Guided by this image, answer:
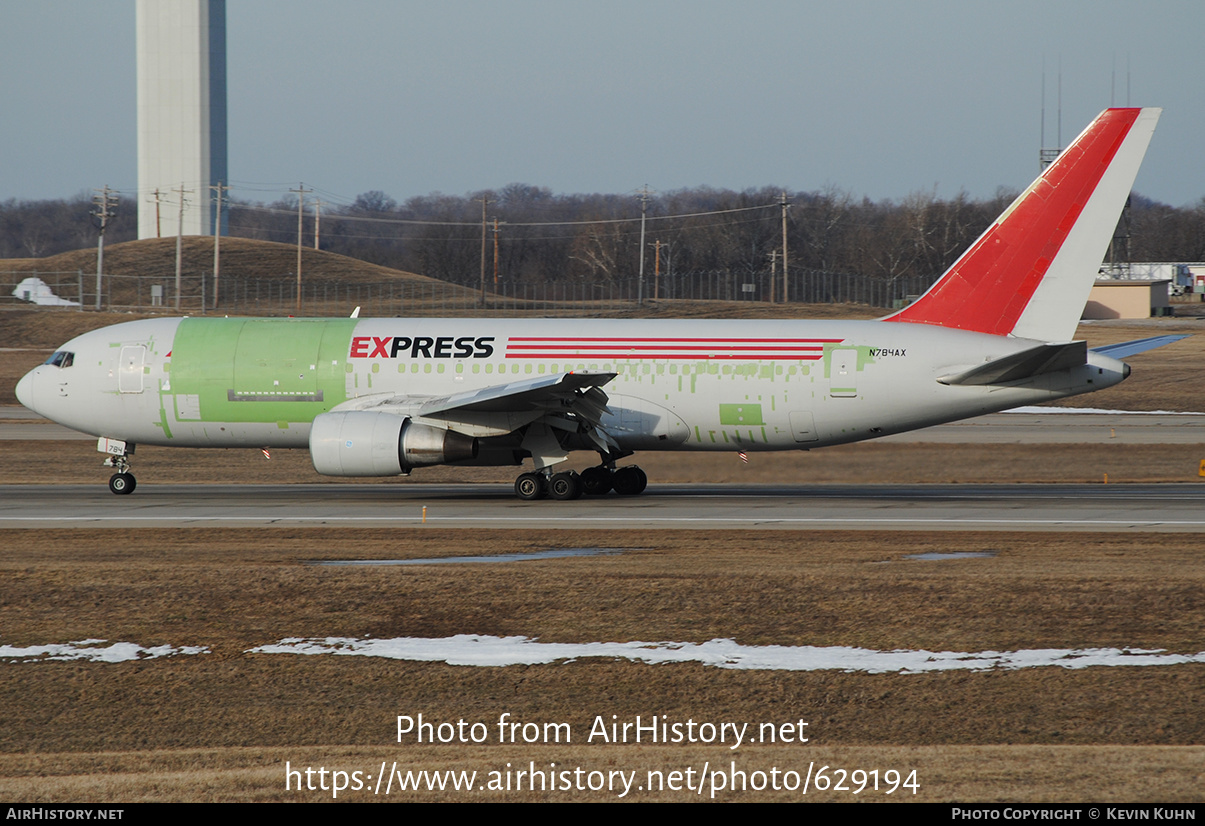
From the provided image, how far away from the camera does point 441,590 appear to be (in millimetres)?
17609

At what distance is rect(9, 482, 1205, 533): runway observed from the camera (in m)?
24.4

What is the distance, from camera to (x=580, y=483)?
29.4m

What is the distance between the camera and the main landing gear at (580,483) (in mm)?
29078

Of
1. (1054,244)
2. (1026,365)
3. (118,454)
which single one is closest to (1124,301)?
(1054,244)

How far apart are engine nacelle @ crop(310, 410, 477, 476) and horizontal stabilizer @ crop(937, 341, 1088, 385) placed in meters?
11.6

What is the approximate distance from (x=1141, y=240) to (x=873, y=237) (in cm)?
5064

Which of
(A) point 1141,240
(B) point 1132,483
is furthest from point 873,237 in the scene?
(B) point 1132,483

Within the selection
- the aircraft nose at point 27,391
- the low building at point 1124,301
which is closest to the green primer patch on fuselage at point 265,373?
the aircraft nose at point 27,391

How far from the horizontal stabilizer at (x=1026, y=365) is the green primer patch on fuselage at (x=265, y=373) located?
573 inches

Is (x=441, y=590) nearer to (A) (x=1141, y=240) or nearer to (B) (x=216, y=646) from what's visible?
(B) (x=216, y=646)

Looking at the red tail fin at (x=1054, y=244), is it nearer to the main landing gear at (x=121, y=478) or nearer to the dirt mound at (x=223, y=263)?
the main landing gear at (x=121, y=478)

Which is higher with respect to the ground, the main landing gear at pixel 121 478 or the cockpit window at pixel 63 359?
the cockpit window at pixel 63 359

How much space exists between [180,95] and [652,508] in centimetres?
15174

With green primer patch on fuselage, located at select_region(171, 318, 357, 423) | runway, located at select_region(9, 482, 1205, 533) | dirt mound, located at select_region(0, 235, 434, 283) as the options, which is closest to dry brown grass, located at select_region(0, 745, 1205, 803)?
runway, located at select_region(9, 482, 1205, 533)
